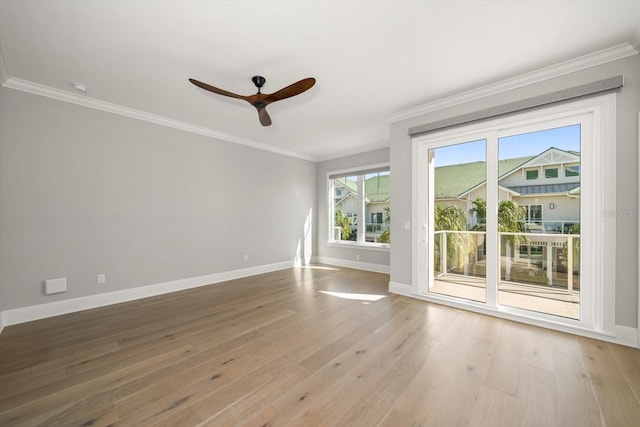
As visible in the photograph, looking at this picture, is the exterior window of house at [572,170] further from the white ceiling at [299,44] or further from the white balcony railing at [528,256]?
the white ceiling at [299,44]

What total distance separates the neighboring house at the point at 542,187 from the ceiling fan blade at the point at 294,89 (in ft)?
7.72

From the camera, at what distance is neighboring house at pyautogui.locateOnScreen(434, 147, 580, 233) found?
104 inches

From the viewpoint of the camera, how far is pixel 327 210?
21.0 feet

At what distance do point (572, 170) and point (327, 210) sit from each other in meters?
4.52

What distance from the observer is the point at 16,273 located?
282cm

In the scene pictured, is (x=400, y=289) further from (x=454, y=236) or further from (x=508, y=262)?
(x=508, y=262)

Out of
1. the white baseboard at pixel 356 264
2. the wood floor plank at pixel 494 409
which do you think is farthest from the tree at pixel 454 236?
the wood floor plank at pixel 494 409

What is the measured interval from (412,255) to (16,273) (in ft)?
15.8

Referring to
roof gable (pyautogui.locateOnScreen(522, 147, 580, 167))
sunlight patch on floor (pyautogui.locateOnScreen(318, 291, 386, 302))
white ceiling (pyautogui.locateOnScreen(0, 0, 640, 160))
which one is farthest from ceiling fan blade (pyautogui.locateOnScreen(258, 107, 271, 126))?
roof gable (pyautogui.locateOnScreen(522, 147, 580, 167))

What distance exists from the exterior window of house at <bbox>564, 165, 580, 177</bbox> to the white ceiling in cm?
108

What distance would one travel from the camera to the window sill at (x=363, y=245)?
5343 millimetres

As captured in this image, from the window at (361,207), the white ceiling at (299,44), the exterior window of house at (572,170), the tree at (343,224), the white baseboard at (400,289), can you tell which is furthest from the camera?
the tree at (343,224)

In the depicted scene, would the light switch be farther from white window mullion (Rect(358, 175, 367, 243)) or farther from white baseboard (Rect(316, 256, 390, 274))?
white window mullion (Rect(358, 175, 367, 243))

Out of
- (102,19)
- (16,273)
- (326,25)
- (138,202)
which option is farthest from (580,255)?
(16,273)
